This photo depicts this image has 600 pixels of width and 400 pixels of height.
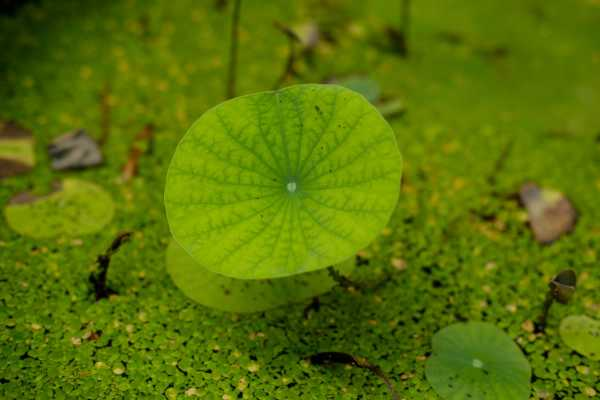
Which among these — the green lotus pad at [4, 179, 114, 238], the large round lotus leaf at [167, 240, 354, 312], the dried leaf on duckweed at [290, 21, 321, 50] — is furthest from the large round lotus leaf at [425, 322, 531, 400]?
the dried leaf on duckweed at [290, 21, 321, 50]

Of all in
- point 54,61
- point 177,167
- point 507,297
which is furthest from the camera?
point 54,61

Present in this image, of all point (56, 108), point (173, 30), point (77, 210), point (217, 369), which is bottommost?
point (217, 369)

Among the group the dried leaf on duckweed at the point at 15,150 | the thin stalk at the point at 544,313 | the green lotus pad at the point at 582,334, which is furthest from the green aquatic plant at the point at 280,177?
the dried leaf on duckweed at the point at 15,150

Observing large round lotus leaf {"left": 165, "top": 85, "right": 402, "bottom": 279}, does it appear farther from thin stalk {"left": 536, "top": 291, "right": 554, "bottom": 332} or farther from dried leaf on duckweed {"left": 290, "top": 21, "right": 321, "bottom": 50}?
dried leaf on duckweed {"left": 290, "top": 21, "right": 321, "bottom": 50}

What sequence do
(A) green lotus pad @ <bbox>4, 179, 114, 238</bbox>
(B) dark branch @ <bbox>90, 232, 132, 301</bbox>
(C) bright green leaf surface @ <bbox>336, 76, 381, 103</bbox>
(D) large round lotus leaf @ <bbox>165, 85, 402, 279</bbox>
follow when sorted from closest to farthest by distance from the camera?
1. (D) large round lotus leaf @ <bbox>165, 85, 402, 279</bbox>
2. (B) dark branch @ <bbox>90, 232, 132, 301</bbox>
3. (A) green lotus pad @ <bbox>4, 179, 114, 238</bbox>
4. (C) bright green leaf surface @ <bbox>336, 76, 381, 103</bbox>

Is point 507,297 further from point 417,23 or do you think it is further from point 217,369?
point 417,23

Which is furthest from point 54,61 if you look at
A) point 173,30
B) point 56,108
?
point 173,30

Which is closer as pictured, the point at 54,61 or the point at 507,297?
the point at 507,297

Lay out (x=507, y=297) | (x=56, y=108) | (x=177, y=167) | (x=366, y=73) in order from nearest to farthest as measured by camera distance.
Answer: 1. (x=177, y=167)
2. (x=507, y=297)
3. (x=56, y=108)
4. (x=366, y=73)
